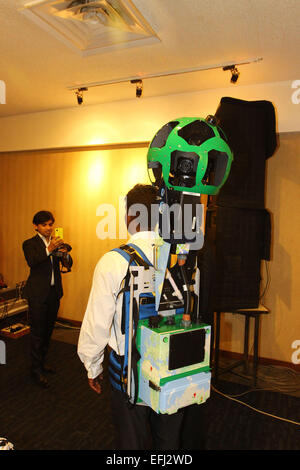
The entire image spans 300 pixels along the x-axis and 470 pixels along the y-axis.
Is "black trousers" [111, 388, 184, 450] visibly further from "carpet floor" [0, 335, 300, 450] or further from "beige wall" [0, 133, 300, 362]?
"beige wall" [0, 133, 300, 362]

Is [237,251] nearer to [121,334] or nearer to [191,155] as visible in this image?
[121,334]

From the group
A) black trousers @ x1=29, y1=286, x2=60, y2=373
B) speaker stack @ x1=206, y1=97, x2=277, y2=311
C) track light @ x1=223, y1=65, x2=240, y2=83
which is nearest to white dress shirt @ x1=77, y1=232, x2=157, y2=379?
speaker stack @ x1=206, y1=97, x2=277, y2=311

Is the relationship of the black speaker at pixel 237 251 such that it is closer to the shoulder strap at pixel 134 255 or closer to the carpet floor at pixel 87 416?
the carpet floor at pixel 87 416

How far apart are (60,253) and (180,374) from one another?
1817 millimetres

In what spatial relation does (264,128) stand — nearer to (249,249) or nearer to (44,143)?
(249,249)

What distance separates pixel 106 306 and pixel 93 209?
2804 mm

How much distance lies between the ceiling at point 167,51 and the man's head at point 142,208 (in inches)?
53.4

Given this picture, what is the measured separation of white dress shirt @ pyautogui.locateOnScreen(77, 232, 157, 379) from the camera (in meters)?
1.29

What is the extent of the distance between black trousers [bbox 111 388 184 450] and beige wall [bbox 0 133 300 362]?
6.95ft

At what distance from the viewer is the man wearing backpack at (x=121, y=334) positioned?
1.30 m

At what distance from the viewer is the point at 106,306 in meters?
1.31

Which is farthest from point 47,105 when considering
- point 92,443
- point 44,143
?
point 92,443

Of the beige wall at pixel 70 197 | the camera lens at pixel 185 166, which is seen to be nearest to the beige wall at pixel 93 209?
the beige wall at pixel 70 197

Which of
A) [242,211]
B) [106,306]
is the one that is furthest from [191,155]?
[242,211]
